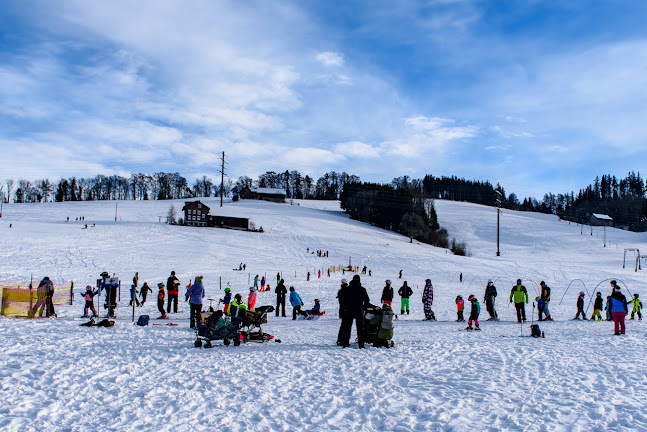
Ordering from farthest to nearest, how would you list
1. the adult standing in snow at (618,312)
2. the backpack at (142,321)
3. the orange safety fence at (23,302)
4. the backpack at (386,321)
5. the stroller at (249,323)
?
the orange safety fence at (23,302) → the backpack at (142,321) → the adult standing in snow at (618,312) → the stroller at (249,323) → the backpack at (386,321)

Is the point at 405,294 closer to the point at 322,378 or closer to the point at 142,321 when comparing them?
→ the point at 142,321

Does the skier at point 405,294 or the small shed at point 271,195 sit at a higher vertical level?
the small shed at point 271,195

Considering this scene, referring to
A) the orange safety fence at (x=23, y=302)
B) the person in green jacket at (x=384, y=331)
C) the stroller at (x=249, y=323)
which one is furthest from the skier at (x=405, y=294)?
the orange safety fence at (x=23, y=302)

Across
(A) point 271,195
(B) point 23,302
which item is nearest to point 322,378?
(B) point 23,302

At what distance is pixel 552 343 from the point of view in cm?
1062

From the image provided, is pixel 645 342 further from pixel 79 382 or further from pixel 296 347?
pixel 79 382

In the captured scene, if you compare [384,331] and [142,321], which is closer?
[384,331]

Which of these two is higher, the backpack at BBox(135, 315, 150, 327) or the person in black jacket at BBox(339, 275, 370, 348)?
the person in black jacket at BBox(339, 275, 370, 348)

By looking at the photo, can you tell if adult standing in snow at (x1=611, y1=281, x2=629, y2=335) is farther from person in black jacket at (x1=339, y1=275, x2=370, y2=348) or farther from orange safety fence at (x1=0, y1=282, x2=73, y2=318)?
A: orange safety fence at (x1=0, y1=282, x2=73, y2=318)

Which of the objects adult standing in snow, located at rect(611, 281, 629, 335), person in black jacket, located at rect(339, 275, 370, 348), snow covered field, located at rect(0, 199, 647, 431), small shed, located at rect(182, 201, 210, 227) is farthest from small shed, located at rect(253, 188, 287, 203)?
person in black jacket, located at rect(339, 275, 370, 348)

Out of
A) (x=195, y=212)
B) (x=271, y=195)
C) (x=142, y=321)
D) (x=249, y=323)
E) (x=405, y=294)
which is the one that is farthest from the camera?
(x=271, y=195)

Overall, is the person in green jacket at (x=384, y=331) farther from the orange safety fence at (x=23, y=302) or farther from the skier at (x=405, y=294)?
the orange safety fence at (x=23, y=302)

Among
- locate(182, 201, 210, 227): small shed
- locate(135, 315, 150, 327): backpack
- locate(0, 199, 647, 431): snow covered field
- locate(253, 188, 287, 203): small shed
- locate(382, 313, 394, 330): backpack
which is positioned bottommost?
locate(135, 315, 150, 327): backpack

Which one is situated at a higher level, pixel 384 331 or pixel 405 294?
pixel 405 294
